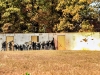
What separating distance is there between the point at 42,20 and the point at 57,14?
3139 mm

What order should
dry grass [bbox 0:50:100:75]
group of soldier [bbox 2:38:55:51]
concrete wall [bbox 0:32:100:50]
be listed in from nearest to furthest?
dry grass [bbox 0:50:100:75] → concrete wall [bbox 0:32:100:50] → group of soldier [bbox 2:38:55:51]

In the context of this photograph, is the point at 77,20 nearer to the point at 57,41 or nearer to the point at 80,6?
the point at 80,6

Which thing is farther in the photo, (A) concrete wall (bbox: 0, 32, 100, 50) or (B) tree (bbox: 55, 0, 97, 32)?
(B) tree (bbox: 55, 0, 97, 32)

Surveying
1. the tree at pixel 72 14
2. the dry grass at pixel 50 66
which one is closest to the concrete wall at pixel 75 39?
the tree at pixel 72 14

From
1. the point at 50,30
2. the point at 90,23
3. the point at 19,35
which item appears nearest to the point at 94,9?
the point at 90,23

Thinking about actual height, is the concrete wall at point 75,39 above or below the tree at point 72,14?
below

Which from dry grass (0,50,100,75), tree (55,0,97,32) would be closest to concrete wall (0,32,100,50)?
tree (55,0,97,32)

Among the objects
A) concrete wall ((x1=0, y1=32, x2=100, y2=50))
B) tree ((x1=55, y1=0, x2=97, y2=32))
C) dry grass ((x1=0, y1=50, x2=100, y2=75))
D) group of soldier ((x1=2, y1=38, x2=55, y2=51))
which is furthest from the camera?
tree ((x1=55, y1=0, x2=97, y2=32))

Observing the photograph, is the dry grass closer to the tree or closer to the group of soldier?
the group of soldier

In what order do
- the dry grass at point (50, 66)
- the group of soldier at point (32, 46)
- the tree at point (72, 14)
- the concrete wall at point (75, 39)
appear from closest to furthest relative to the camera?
1. the dry grass at point (50, 66)
2. the concrete wall at point (75, 39)
3. the group of soldier at point (32, 46)
4. the tree at point (72, 14)

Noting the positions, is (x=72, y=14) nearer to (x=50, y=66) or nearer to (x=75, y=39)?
(x=75, y=39)

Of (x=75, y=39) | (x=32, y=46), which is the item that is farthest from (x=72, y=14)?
(x=32, y=46)

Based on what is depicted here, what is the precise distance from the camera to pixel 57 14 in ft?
219

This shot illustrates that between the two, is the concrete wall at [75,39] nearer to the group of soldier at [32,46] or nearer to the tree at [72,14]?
the group of soldier at [32,46]
